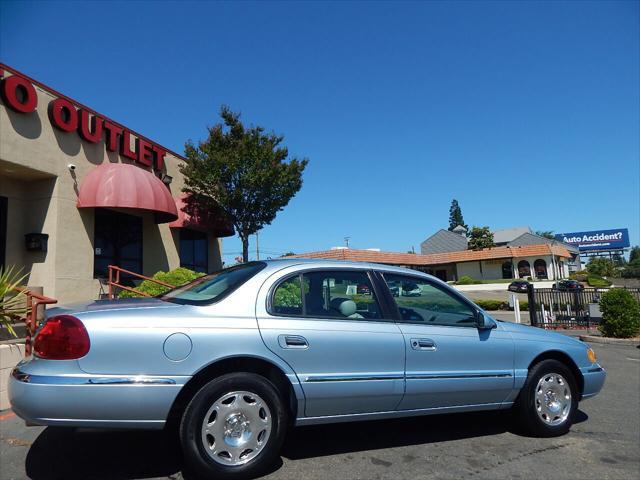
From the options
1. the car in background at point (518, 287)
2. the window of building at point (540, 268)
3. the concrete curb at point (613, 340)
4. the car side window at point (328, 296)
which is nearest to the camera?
the car side window at point (328, 296)

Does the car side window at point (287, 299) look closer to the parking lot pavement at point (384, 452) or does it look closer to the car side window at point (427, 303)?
the car side window at point (427, 303)

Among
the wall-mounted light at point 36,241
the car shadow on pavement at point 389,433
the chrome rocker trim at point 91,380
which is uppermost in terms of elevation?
the wall-mounted light at point 36,241

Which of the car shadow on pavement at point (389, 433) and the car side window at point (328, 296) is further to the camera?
the car shadow on pavement at point (389, 433)

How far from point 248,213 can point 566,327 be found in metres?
11.8

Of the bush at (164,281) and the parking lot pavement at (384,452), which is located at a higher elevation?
the bush at (164,281)

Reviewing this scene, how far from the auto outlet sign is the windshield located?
9269 mm

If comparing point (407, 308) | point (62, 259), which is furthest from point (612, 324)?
point (62, 259)

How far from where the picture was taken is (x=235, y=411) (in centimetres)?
313

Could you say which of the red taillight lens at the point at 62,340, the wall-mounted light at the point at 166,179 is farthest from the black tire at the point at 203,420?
the wall-mounted light at the point at 166,179

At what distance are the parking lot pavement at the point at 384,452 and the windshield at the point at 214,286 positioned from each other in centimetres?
124

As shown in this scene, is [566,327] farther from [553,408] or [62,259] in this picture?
[62,259]

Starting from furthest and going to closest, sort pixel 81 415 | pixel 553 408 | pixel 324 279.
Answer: pixel 553 408
pixel 324 279
pixel 81 415

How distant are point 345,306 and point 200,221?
13223 mm

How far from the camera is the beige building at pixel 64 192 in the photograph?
424 inches
